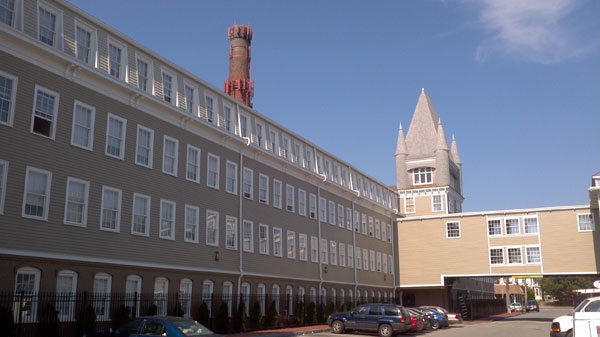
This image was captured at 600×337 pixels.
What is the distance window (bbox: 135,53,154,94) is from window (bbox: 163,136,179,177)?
2614mm

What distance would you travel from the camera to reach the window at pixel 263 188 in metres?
37.1

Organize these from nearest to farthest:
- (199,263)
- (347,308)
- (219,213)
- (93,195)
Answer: (93,195) → (199,263) → (219,213) → (347,308)

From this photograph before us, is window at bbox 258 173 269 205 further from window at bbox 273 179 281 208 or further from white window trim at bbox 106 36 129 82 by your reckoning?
white window trim at bbox 106 36 129 82

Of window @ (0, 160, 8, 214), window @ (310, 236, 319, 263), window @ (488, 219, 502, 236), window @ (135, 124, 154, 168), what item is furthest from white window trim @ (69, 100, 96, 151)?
window @ (488, 219, 502, 236)

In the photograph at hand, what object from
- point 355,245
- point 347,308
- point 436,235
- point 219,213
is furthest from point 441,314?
point 219,213

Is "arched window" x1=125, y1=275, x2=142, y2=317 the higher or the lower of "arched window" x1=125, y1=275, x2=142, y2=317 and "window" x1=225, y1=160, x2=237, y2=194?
the lower

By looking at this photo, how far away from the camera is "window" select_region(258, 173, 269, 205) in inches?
1459

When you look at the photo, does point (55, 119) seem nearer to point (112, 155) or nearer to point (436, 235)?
point (112, 155)

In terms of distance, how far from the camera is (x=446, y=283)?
56031mm

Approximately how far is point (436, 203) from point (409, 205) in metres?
3.11

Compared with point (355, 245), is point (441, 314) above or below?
below

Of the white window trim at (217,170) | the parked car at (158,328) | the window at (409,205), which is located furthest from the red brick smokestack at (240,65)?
the parked car at (158,328)

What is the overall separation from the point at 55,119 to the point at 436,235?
129ft

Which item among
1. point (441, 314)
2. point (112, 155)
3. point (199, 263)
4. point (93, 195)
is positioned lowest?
point (441, 314)
